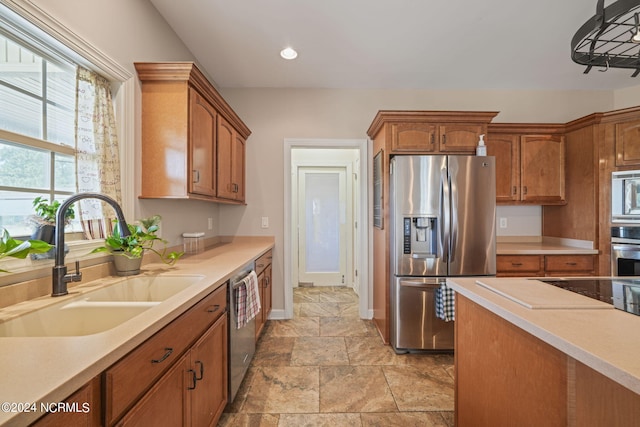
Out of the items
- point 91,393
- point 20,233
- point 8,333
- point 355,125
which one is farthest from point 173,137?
point 355,125

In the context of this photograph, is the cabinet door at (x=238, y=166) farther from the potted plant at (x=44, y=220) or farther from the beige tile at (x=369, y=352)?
the beige tile at (x=369, y=352)

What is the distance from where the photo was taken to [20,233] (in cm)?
118

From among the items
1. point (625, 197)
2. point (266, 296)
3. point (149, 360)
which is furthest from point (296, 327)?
point (625, 197)

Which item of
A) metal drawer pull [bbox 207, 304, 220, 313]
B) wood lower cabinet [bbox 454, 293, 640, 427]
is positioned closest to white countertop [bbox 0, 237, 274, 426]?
→ metal drawer pull [bbox 207, 304, 220, 313]

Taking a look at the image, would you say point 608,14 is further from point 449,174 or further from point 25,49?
point 25,49

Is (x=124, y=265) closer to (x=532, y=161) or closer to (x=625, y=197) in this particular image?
(x=532, y=161)

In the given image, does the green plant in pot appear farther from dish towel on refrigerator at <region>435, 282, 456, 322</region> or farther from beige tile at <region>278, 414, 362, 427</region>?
dish towel on refrigerator at <region>435, 282, 456, 322</region>

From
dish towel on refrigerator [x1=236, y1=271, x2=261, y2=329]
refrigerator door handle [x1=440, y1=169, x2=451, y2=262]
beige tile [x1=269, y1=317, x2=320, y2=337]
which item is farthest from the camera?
beige tile [x1=269, y1=317, x2=320, y2=337]

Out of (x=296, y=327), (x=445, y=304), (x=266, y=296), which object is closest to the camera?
(x=445, y=304)

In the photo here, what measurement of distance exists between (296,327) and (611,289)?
248 centimetres

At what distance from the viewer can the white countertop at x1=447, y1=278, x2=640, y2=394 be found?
1.92 feet

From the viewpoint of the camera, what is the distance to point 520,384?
3.00 feet

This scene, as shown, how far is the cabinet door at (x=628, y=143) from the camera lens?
2482 mm

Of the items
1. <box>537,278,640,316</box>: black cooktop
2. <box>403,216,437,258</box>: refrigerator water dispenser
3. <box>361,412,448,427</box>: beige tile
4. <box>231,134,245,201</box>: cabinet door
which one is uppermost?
<box>231,134,245,201</box>: cabinet door
